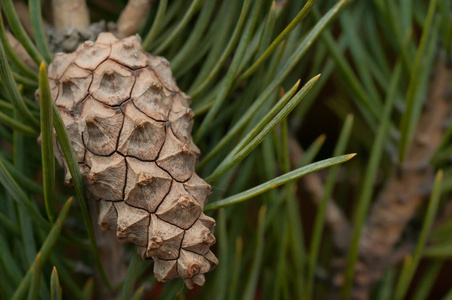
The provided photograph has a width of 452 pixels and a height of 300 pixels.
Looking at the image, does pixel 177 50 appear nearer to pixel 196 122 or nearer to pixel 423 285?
pixel 196 122

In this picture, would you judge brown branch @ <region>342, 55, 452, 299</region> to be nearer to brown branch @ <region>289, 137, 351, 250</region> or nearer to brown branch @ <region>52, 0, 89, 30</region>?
brown branch @ <region>289, 137, 351, 250</region>

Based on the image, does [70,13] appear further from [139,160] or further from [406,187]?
[406,187]

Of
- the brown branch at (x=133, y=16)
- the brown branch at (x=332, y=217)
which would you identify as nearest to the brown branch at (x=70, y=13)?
the brown branch at (x=133, y=16)

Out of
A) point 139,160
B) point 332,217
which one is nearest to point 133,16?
point 139,160

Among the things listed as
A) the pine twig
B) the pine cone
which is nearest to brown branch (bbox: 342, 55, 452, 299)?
the pine twig

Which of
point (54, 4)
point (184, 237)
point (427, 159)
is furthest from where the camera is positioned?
point (427, 159)

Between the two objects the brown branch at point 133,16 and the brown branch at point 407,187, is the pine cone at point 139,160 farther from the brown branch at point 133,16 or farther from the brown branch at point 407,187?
the brown branch at point 407,187

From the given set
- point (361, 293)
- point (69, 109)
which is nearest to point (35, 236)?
point (69, 109)
